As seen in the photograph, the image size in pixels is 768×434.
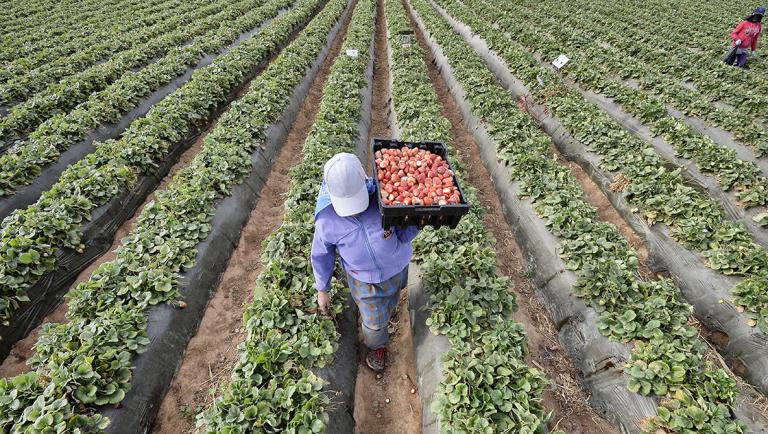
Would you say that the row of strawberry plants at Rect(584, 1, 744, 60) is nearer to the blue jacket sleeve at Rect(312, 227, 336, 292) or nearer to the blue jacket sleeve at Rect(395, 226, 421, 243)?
the blue jacket sleeve at Rect(395, 226, 421, 243)

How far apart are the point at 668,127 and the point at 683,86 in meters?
4.65

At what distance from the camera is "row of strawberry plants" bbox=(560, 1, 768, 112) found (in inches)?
418

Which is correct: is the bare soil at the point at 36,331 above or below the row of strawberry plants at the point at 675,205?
below

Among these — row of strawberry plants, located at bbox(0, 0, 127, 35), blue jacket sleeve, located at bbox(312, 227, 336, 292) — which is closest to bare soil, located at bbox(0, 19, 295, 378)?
blue jacket sleeve, located at bbox(312, 227, 336, 292)

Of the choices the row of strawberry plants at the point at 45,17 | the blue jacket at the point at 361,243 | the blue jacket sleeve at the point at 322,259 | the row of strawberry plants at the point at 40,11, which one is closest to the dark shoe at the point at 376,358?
the blue jacket sleeve at the point at 322,259

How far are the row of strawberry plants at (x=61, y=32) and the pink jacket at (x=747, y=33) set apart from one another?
27.1 m

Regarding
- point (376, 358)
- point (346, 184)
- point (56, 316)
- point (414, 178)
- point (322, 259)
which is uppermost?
point (346, 184)

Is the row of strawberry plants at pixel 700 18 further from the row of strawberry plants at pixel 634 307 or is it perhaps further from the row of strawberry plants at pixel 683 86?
the row of strawberry plants at pixel 634 307

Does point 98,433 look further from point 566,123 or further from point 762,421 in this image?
point 566,123

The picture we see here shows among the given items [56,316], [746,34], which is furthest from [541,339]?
[746,34]

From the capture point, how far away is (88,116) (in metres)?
9.06

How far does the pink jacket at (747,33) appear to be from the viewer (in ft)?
43.9

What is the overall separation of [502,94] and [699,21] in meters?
20.1

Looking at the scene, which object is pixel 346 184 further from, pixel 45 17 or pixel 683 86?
pixel 45 17
